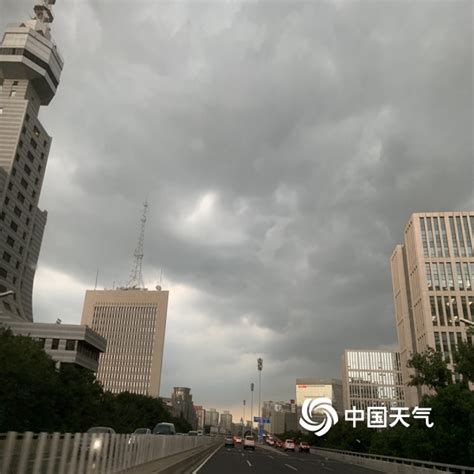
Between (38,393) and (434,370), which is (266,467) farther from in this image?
(38,393)

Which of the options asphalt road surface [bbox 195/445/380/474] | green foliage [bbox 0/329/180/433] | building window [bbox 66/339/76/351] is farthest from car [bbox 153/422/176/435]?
building window [bbox 66/339/76/351]

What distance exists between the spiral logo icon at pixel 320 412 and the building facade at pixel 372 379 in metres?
16.8

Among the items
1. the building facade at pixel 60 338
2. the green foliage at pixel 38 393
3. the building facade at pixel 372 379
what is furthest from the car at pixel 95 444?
the building facade at pixel 372 379

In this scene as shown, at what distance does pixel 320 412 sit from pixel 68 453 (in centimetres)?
17634

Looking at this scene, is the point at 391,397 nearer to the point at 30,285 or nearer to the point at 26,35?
the point at 30,285

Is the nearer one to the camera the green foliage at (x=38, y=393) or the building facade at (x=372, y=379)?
the green foliage at (x=38, y=393)

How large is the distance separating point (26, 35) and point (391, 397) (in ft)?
568

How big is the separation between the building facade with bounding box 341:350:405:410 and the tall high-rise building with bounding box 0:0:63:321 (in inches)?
4875

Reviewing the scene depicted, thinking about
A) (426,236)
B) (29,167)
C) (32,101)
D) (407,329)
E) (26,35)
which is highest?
(26,35)

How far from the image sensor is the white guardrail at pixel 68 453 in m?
7.40

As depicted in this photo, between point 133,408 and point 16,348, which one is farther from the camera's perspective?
point 133,408

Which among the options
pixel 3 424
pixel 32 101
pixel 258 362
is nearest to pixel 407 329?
pixel 258 362

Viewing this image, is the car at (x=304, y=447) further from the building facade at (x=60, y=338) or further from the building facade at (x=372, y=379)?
the building facade at (x=372, y=379)

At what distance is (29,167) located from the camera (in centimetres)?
11325
